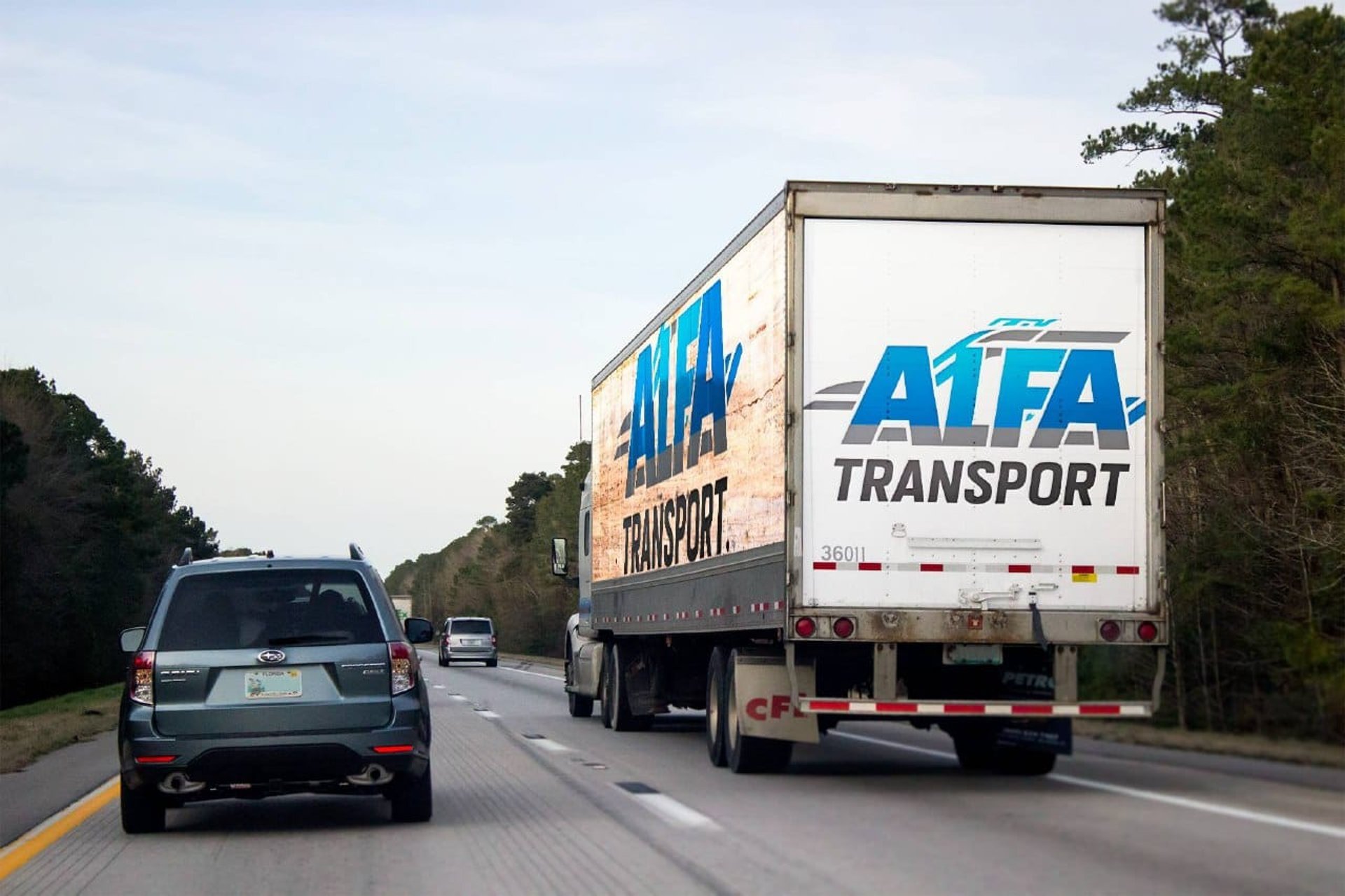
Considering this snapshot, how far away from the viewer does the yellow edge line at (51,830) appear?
10664 millimetres

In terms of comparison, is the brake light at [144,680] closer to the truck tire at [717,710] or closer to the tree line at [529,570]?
the truck tire at [717,710]

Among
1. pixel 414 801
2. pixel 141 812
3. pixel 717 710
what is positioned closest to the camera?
pixel 141 812

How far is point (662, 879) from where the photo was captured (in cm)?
921

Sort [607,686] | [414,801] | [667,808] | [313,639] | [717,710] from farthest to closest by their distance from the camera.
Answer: [607,686] → [717,710] → [667,808] → [414,801] → [313,639]

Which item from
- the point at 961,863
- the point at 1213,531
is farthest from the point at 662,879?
the point at 1213,531

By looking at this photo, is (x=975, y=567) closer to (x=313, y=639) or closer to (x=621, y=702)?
(x=313, y=639)

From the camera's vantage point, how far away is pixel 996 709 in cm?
1333

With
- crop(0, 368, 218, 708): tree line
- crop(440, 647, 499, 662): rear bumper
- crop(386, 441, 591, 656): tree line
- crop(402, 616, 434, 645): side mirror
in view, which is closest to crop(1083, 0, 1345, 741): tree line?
crop(402, 616, 434, 645): side mirror

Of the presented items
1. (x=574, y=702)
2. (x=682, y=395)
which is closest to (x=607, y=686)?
(x=574, y=702)

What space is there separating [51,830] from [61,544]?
75576 millimetres

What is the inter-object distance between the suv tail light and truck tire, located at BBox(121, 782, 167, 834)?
5.46 ft

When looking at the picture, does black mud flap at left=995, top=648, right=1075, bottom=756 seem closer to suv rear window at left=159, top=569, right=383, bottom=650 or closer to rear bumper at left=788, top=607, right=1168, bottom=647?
rear bumper at left=788, top=607, right=1168, bottom=647

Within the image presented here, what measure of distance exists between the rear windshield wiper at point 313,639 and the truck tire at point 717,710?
5230mm

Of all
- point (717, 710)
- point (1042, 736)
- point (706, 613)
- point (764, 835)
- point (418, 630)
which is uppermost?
point (706, 613)
